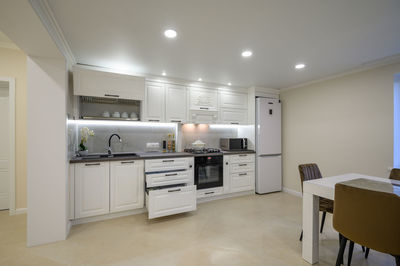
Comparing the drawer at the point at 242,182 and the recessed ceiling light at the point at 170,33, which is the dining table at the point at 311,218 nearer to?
the drawer at the point at 242,182

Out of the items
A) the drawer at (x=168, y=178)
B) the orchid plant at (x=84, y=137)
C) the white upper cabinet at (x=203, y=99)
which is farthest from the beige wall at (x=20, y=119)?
the white upper cabinet at (x=203, y=99)

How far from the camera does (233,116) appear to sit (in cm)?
409

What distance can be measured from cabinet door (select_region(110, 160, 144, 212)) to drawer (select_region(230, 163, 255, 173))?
1853 mm

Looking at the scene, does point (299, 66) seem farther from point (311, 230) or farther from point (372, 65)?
point (311, 230)

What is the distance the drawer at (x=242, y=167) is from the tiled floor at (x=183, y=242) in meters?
0.93

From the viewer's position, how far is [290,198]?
3.76 metres

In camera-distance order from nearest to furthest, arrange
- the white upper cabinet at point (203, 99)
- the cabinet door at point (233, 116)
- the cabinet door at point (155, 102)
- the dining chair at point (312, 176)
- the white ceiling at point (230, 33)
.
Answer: the white ceiling at point (230, 33) → the dining chair at point (312, 176) → the cabinet door at point (155, 102) → the white upper cabinet at point (203, 99) → the cabinet door at point (233, 116)

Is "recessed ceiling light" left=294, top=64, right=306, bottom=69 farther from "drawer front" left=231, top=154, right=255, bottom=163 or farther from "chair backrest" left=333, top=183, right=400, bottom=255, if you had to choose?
"chair backrest" left=333, top=183, right=400, bottom=255

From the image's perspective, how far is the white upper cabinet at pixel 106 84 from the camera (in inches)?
106

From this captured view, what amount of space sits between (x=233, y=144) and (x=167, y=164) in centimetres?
167

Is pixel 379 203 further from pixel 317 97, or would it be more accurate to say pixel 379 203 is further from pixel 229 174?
pixel 317 97

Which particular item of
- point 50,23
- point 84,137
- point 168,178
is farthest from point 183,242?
point 50,23

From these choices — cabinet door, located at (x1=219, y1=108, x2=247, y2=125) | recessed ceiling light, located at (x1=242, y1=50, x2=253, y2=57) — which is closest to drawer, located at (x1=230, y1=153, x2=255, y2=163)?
cabinet door, located at (x1=219, y1=108, x2=247, y2=125)

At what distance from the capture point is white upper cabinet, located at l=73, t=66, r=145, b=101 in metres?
2.69
